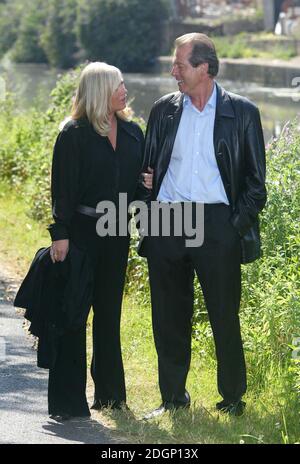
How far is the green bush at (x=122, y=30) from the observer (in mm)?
77938

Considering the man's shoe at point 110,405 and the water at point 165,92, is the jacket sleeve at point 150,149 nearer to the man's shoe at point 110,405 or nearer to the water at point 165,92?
the man's shoe at point 110,405

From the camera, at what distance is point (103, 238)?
5.45 m

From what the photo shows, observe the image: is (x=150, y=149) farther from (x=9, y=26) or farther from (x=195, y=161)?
(x=9, y=26)

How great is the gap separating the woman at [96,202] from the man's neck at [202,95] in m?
0.32

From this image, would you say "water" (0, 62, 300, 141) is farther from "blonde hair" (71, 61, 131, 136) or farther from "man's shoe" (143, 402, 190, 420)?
"blonde hair" (71, 61, 131, 136)

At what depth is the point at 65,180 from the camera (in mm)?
5363

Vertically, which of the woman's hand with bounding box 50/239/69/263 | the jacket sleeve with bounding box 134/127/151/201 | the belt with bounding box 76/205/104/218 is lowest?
the woman's hand with bounding box 50/239/69/263

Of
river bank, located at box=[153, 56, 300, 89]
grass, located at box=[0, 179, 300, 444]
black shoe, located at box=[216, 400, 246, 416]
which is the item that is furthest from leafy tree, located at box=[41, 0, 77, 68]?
black shoe, located at box=[216, 400, 246, 416]

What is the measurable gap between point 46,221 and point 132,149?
219 inches

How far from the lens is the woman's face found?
208 inches

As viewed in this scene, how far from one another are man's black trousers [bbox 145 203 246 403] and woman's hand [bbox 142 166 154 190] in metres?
0.25

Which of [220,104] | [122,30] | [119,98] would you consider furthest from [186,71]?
[122,30]

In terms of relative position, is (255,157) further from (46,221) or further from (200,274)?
(46,221)

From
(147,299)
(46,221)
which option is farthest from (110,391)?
(46,221)
